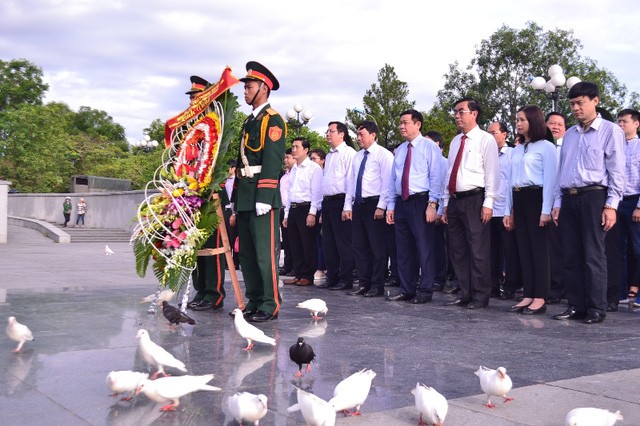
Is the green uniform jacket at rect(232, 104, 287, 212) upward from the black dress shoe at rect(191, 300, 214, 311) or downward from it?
upward

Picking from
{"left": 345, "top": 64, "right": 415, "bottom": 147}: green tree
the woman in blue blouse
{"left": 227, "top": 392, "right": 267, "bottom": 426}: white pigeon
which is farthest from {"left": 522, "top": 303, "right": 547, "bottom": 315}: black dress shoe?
{"left": 345, "top": 64, "right": 415, "bottom": 147}: green tree

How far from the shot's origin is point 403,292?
903cm

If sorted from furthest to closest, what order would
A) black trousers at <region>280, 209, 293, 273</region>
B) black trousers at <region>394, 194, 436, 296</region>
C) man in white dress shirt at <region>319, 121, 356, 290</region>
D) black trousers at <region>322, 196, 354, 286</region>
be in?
black trousers at <region>280, 209, 293, 273</region>
black trousers at <region>322, 196, 354, 286</region>
man in white dress shirt at <region>319, 121, 356, 290</region>
black trousers at <region>394, 194, 436, 296</region>

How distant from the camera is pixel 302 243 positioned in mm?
11203

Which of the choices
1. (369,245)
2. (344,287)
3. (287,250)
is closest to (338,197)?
(369,245)

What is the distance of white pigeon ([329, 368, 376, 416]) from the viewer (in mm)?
3707

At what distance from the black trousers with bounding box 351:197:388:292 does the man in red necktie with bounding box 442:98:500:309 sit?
1.53 m

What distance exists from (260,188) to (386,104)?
59523 mm

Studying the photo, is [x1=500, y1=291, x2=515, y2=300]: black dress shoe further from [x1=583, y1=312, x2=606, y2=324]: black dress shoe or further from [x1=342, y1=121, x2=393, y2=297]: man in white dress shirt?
[x1=583, y1=312, x2=606, y2=324]: black dress shoe

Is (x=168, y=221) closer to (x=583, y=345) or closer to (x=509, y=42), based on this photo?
(x=583, y=345)

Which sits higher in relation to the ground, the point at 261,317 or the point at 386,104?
the point at 386,104

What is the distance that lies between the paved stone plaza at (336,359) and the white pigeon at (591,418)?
325mm

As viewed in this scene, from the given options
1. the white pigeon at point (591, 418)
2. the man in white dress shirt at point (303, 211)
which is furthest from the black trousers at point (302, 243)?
the white pigeon at point (591, 418)

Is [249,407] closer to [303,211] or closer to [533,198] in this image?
[533,198]
